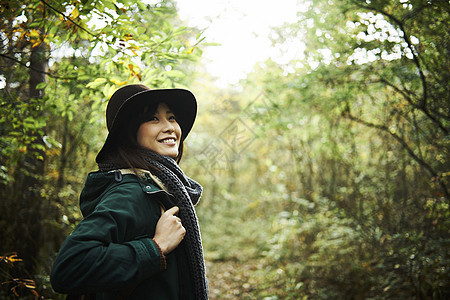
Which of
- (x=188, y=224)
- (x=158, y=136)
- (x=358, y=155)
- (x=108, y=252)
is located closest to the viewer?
(x=108, y=252)

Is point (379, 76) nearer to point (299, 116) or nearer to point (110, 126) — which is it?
point (299, 116)

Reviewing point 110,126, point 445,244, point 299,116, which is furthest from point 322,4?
point 110,126

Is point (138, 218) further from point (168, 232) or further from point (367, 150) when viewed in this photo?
point (367, 150)

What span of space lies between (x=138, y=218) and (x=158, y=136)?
1.68ft

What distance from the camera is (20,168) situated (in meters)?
4.23

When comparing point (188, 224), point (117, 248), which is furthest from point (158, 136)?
point (117, 248)

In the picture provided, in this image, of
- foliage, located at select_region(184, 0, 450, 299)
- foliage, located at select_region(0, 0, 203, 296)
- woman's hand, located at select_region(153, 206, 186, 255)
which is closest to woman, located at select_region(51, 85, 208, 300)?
woman's hand, located at select_region(153, 206, 186, 255)

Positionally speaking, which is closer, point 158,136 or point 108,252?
point 108,252

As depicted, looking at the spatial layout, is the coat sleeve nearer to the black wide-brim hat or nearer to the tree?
the black wide-brim hat

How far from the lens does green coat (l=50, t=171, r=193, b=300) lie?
1212mm

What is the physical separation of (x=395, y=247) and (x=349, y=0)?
9.75 feet

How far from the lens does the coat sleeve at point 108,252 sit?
3.97 ft

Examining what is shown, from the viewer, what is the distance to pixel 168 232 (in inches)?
57.7

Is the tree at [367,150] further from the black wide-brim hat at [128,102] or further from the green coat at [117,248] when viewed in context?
the green coat at [117,248]
